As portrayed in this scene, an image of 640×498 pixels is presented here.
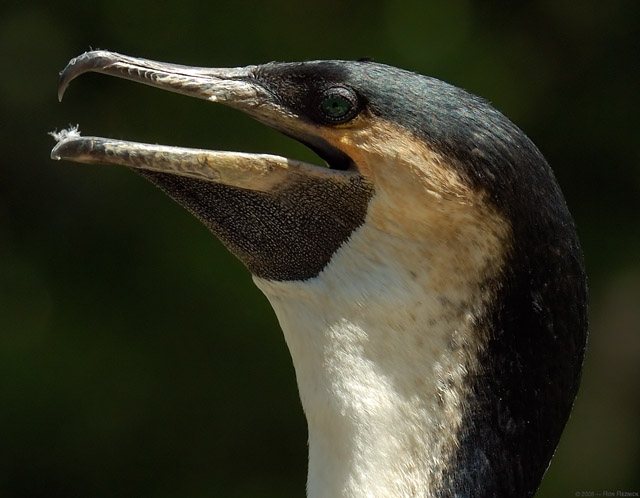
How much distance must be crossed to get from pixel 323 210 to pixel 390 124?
0.26m

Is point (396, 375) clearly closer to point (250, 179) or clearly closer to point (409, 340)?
point (409, 340)

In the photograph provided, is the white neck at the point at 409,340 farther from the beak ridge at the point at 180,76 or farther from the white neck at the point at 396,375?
the beak ridge at the point at 180,76

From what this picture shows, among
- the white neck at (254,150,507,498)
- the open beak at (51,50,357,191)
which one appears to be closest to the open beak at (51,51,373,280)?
the open beak at (51,50,357,191)

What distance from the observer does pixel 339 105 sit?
2.59m

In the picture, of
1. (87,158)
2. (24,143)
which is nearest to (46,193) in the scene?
(24,143)

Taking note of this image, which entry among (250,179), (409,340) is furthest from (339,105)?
(409,340)

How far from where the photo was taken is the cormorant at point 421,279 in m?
2.52

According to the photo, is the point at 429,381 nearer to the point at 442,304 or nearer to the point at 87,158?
the point at 442,304

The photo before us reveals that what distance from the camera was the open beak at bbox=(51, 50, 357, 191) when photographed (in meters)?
2.56

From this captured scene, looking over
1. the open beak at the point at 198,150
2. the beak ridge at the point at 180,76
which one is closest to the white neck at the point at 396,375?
the open beak at the point at 198,150

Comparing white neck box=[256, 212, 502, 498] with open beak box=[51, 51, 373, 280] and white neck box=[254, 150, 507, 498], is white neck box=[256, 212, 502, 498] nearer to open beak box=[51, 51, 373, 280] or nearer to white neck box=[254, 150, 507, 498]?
white neck box=[254, 150, 507, 498]

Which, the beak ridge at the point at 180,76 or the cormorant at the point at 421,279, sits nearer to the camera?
the cormorant at the point at 421,279

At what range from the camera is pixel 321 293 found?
8.65 ft

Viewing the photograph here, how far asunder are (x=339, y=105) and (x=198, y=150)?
0.33 metres
